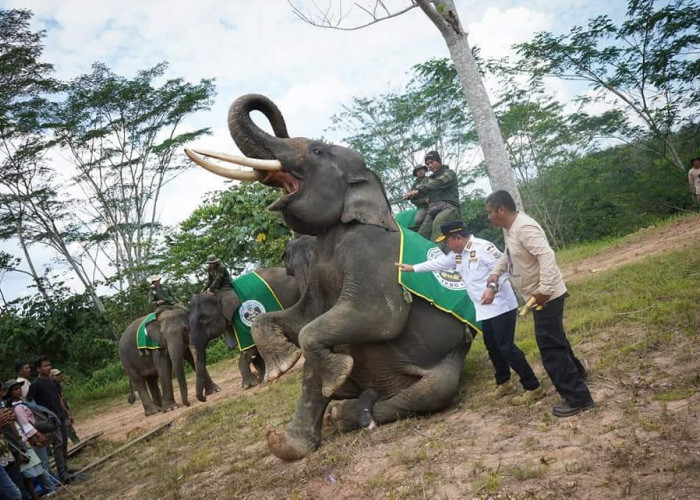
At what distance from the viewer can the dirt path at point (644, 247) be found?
413 inches

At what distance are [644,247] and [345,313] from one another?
9.51 metres

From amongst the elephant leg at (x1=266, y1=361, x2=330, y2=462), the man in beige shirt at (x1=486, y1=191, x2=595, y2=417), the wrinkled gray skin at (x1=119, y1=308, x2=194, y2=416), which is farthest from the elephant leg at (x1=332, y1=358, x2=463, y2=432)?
the wrinkled gray skin at (x1=119, y1=308, x2=194, y2=416)

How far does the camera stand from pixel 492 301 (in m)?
4.49

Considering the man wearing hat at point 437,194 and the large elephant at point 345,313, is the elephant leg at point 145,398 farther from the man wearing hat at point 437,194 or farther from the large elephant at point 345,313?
the large elephant at point 345,313

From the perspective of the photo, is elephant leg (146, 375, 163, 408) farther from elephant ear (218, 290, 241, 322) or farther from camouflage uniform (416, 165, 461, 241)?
camouflage uniform (416, 165, 461, 241)

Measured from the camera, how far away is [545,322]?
3.97 metres

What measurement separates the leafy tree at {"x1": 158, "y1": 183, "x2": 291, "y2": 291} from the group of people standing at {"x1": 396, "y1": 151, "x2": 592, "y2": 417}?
9.80 m

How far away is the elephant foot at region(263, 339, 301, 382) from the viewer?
4812 millimetres

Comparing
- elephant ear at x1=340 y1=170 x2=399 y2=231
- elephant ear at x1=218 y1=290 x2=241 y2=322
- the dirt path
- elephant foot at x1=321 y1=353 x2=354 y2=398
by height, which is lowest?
the dirt path

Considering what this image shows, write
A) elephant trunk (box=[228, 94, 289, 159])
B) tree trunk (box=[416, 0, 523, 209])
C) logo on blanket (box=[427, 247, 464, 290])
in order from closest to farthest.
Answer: elephant trunk (box=[228, 94, 289, 159])
logo on blanket (box=[427, 247, 464, 290])
tree trunk (box=[416, 0, 523, 209])

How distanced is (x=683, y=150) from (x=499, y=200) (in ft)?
61.5

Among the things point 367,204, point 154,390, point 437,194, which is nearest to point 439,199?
point 437,194

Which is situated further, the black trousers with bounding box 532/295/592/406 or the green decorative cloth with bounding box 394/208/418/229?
the green decorative cloth with bounding box 394/208/418/229

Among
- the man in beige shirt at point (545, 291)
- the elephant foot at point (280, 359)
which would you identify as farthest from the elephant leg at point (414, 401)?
the man in beige shirt at point (545, 291)
